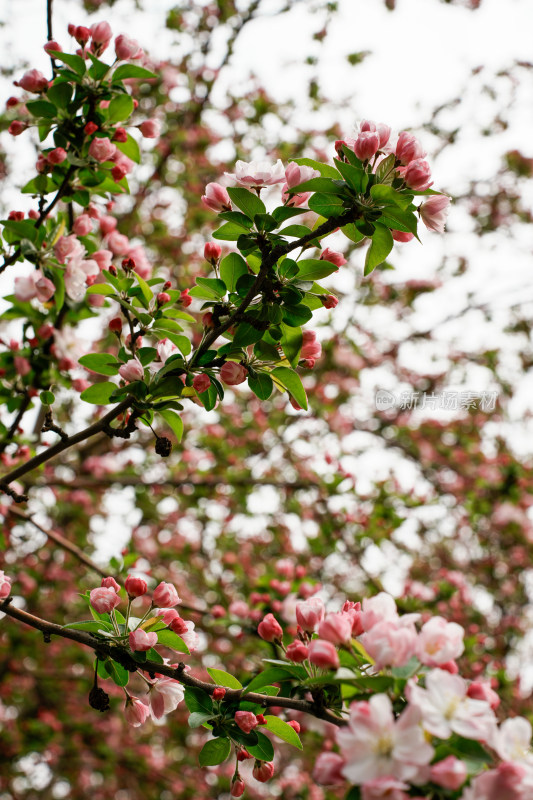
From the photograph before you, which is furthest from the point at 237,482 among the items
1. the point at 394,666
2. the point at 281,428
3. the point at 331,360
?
the point at 394,666

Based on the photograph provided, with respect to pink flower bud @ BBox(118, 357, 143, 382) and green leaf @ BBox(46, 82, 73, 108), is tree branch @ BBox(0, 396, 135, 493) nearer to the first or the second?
pink flower bud @ BBox(118, 357, 143, 382)

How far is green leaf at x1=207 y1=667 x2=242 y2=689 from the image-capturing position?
1.17m

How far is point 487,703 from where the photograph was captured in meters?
0.83

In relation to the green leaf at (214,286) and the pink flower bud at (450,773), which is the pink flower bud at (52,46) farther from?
the pink flower bud at (450,773)

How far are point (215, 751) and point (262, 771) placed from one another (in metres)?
0.11

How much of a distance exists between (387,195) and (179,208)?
4.29m

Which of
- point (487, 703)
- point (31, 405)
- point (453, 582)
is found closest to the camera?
point (487, 703)

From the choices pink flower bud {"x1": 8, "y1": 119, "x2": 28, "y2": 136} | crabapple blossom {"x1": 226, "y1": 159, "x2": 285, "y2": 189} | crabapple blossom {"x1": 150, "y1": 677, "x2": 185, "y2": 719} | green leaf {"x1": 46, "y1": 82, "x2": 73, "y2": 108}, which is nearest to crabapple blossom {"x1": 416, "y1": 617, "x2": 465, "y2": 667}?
crabapple blossom {"x1": 150, "y1": 677, "x2": 185, "y2": 719}

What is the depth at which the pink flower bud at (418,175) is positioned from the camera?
3.70 feet

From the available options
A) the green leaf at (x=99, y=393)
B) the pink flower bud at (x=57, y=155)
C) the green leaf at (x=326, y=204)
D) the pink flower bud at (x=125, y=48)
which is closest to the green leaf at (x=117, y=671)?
the green leaf at (x=99, y=393)

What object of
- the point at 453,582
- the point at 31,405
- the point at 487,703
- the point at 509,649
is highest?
the point at 487,703

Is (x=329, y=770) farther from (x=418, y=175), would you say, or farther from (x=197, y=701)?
(x=418, y=175)

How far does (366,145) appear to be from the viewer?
1130 mm

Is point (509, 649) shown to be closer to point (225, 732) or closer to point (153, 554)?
point (153, 554)
